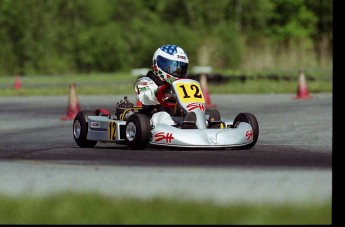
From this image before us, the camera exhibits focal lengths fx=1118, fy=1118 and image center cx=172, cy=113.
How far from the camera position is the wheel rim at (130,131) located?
12963 mm

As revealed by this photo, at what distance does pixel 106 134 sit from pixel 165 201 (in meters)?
5.17

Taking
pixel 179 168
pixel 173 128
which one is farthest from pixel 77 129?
pixel 179 168

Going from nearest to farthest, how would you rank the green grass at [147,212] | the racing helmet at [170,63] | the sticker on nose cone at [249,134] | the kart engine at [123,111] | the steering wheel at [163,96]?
1. the green grass at [147,212]
2. the sticker on nose cone at [249,134]
3. the steering wheel at [163,96]
4. the racing helmet at [170,63]
5. the kart engine at [123,111]

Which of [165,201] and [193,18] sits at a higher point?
[193,18]

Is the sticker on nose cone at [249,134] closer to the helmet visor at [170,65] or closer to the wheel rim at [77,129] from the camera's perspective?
the helmet visor at [170,65]

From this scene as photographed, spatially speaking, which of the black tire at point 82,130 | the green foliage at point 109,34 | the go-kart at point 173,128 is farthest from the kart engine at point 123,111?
the green foliage at point 109,34

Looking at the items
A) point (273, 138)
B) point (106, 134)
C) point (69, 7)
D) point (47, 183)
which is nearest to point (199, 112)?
point (106, 134)

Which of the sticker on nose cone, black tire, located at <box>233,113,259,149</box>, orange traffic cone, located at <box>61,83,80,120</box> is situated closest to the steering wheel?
black tire, located at <box>233,113,259,149</box>

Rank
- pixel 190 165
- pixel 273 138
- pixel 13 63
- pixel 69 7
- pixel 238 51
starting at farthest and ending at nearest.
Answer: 1. pixel 69 7
2. pixel 13 63
3. pixel 238 51
4. pixel 273 138
5. pixel 190 165

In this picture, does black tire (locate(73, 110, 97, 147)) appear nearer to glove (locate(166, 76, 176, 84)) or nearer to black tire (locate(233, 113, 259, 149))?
glove (locate(166, 76, 176, 84))

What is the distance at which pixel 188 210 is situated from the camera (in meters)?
8.07

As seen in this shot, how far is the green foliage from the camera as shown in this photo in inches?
1964

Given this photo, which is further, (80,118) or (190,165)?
(80,118)
